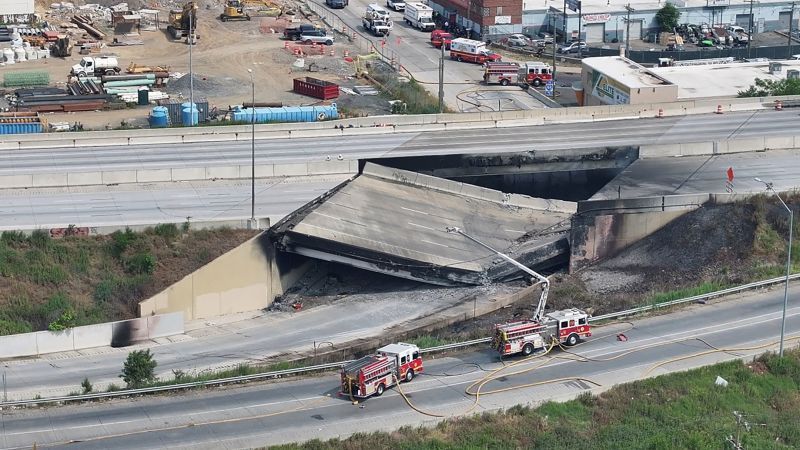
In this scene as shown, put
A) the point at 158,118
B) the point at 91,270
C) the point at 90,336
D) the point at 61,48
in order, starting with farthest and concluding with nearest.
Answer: the point at 61,48 → the point at 158,118 → the point at 91,270 → the point at 90,336

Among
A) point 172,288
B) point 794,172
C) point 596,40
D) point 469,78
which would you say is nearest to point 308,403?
point 172,288

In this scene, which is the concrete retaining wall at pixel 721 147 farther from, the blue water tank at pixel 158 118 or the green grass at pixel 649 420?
Result: the blue water tank at pixel 158 118

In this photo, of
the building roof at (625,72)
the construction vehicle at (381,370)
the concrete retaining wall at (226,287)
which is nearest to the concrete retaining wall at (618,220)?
the concrete retaining wall at (226,287)

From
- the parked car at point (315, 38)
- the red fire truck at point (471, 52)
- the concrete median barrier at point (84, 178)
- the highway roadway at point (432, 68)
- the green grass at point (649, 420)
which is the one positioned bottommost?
the highway roadway at point (432, 68)

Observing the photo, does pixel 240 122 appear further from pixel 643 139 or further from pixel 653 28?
pixel 653 28

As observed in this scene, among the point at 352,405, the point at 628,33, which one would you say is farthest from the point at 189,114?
the point at 628,33

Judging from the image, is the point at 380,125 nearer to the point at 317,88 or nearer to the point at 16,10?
the point at 317,88
